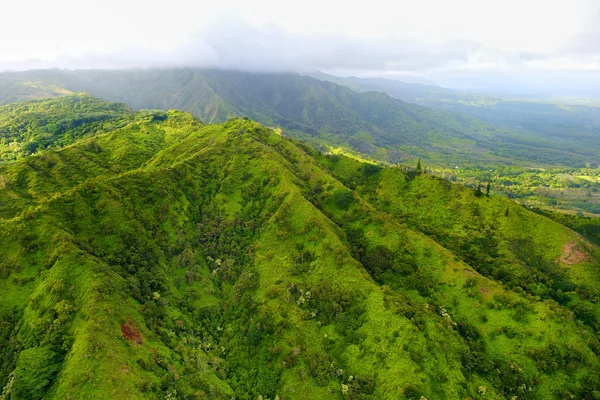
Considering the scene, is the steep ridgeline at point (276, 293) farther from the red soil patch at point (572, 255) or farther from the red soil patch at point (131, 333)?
the red soil patch at point (131, 333)

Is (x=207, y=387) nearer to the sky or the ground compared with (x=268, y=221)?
nearer to the ground

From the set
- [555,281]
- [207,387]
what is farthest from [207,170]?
[555,281]

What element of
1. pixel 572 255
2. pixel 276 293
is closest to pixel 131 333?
pixel 276 293

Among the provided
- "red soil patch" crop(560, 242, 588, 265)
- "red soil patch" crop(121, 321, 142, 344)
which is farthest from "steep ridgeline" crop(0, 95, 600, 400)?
"red soil patch" crop(121, 321, 142, 344)

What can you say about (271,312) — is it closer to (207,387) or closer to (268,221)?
(207,387)

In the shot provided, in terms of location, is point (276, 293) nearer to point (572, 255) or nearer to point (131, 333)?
point (131, 333)

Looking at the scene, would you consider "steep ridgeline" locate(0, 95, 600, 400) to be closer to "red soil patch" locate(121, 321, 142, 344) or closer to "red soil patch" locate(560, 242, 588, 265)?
"red soil patch" locate(560, 242, 588, 265)
